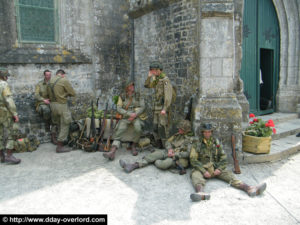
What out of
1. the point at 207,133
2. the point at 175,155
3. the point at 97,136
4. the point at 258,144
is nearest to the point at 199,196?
the point at 207,133

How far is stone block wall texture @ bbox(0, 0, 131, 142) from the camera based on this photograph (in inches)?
263

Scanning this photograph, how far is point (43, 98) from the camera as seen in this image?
6.55 metres

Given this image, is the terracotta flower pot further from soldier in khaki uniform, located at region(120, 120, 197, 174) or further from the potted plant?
soldier in khaki uniform, located at region(120, 120, 197, 174)

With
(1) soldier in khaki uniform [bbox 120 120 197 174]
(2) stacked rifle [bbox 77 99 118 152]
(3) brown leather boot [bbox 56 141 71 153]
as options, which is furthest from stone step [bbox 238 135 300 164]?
(3) brown leather boot [bbox 56 141 71 153]

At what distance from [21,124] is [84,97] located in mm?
1812

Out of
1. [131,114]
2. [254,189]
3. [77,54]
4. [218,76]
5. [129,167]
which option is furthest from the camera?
[77,54]

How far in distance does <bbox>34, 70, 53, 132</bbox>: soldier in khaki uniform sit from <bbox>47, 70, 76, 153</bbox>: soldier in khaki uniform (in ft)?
0.41

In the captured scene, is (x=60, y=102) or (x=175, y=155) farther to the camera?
(x=60, y=102)

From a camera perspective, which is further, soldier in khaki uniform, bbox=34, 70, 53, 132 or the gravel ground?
soldier in khaki uniform, bbox=34, 70, 53, 132

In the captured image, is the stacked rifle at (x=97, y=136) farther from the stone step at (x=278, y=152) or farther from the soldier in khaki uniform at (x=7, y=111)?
the stone step at (x=278, y=152)

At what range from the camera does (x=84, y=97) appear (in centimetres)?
778

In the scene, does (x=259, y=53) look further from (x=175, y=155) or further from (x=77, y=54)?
(x=77, y=54)

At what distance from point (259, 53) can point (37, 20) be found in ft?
21.6

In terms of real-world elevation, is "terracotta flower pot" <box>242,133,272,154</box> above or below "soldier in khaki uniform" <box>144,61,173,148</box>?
below
